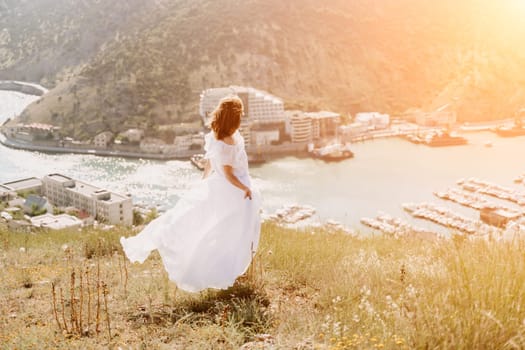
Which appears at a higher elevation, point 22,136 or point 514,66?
point 514,66

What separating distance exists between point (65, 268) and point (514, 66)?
50414 mm

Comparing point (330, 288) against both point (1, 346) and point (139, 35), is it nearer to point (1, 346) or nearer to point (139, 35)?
point (1, 346)

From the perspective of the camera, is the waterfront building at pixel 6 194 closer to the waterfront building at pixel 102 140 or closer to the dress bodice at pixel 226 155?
the waterfront building at pixel 102 140

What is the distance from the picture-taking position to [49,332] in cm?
207

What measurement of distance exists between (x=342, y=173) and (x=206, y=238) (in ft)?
73.3

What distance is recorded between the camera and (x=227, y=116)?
2592 millimetres

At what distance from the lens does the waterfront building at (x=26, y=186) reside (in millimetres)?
20525

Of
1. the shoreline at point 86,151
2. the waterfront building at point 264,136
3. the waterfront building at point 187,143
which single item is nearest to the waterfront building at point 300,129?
the waterfront building at point 264,136

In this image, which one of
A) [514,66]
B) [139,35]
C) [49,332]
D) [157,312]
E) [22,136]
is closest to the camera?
[49,332]

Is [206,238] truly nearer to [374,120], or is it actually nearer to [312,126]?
[312,126]

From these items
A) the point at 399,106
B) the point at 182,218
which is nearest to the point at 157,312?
the point at 182,218

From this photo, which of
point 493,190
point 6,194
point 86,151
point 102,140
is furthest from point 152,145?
point 493,190

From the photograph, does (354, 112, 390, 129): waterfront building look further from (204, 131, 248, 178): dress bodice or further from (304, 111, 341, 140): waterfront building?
(204, 131, 248, 178): dress bodice

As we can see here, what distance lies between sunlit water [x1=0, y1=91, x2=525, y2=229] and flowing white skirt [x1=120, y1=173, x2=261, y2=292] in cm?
1534
